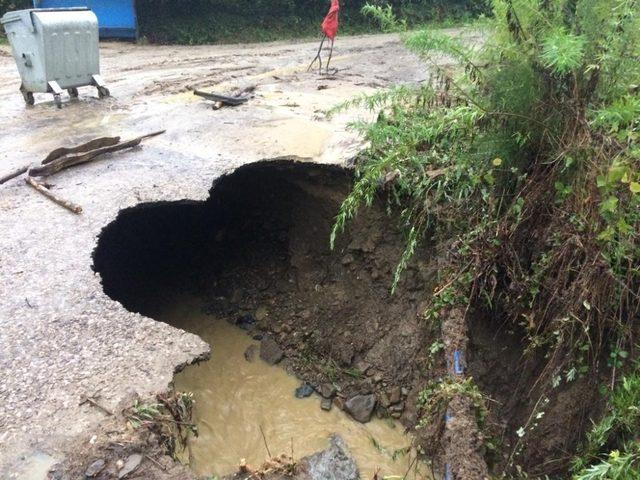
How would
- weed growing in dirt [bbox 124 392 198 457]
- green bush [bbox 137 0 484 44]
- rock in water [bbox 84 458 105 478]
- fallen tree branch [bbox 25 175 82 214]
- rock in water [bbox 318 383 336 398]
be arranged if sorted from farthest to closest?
green bush [bbox 137 0 484 44], rock in water [bbox 318 383 336 398], fallen tree branch [bbox 25 175 82 214], weed growing in dirt [bbox 124 392 198 457], rock in water [bbox 84 458 105 478]

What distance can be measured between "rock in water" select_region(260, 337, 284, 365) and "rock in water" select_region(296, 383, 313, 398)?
45 cm

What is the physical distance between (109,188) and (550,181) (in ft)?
13.4

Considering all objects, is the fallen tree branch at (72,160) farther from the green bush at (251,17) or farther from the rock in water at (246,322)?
the green bush at (251,17)

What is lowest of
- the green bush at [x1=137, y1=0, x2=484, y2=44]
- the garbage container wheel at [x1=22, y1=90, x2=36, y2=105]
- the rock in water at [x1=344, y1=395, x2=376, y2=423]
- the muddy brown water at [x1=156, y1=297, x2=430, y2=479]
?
the muddy brown water at [x1=156, y1=297, x2=430, y2=479]

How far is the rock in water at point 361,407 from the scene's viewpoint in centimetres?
516

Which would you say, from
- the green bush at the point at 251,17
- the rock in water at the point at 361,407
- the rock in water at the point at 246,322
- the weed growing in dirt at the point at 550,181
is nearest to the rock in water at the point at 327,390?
the rock in water at the point at 361,407

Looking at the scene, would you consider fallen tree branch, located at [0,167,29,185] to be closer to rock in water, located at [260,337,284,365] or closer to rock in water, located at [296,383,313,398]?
rock in water, located at [260,337,284,365]

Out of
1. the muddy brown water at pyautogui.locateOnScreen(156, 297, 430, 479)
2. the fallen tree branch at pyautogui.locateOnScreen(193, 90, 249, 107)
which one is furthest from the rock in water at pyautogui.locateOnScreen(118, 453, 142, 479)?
the fallen tree branch at pyautogui.locateOnScreen(193, 90, 249, 107)

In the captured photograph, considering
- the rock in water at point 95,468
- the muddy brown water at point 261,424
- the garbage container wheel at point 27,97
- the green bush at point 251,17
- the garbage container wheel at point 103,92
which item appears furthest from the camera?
the green bush at point 251,17

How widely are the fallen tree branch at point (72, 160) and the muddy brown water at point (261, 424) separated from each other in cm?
255

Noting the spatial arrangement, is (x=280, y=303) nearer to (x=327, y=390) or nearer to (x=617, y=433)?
(x=327, y=390)

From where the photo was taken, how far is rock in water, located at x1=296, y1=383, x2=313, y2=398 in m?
5.51

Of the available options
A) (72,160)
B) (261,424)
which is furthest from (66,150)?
(261,424)

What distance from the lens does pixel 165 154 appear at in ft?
20.8
